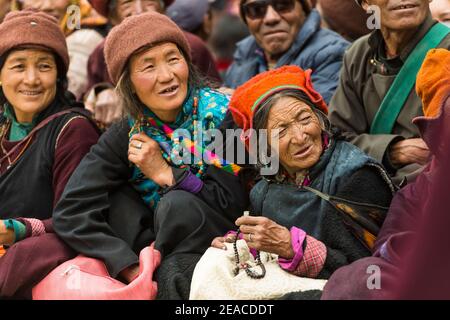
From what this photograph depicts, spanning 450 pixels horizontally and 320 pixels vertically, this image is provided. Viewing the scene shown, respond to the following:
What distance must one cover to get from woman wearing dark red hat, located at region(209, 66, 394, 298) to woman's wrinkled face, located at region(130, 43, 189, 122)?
37cm

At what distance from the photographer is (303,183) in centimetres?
412

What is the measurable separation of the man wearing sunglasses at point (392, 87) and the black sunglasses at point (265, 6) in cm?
85

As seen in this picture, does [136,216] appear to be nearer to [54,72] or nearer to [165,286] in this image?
[165,286]

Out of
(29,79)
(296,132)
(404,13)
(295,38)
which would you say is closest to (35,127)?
(29,79)

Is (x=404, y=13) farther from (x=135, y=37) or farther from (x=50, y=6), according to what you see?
(x=50, y=6)

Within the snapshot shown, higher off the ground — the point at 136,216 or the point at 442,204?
the point at 442,204

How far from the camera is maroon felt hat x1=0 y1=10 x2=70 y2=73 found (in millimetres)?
4797

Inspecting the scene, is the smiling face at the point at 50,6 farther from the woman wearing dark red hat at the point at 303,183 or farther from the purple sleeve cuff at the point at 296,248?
the purple sleeve cuff at the point at 296,248

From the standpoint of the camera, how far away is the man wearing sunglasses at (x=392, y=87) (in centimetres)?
439

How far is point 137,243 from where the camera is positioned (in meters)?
4.50

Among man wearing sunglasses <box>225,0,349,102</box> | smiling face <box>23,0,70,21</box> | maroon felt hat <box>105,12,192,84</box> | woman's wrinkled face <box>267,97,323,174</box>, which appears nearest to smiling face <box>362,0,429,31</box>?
woman's wrinkled face <box>267,97,323,174</box>
